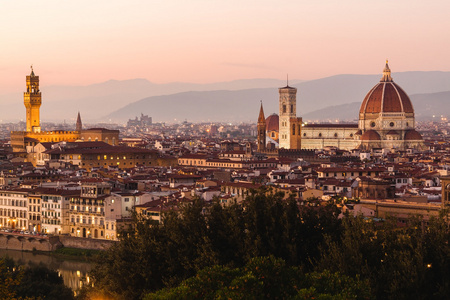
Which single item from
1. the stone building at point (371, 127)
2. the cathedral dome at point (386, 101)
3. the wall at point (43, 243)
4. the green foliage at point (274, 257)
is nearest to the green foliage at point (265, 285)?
the green foliage at point (274, 257)

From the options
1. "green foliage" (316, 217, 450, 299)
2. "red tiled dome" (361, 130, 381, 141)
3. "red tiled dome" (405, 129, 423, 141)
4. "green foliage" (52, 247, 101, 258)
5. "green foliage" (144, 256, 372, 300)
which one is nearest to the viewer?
"green foliage" (144, 256, 372, 300)

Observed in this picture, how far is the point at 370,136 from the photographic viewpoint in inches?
4107

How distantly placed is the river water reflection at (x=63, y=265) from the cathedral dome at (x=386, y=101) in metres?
70.3

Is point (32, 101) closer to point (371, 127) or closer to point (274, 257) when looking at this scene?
point (371, 127)

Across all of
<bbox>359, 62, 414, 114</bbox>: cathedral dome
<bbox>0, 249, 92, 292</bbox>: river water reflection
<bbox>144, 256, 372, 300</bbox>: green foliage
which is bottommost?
<bbox>0, 249, 92, 292</bbox>: river water reflection

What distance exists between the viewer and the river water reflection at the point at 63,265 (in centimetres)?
3600

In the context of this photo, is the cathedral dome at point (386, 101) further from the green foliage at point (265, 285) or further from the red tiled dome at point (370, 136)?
the green foliage at point (265, 285)

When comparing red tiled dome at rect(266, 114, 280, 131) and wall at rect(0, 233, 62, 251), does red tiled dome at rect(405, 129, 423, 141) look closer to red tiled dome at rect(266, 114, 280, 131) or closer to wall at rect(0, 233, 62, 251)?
red tiled dome at rect(266, 114, 280, 131)

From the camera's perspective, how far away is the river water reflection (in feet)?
118

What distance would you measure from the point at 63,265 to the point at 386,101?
73.1m

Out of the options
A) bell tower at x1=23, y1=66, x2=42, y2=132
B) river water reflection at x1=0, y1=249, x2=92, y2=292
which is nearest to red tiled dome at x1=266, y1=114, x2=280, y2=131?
bell tower at x1=23, y1=66, x2=42, y2=132

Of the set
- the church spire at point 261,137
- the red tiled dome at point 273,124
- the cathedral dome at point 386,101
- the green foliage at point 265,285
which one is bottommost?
the green foliage at point 265,285

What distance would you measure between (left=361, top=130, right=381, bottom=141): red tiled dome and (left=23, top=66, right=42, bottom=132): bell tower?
35.2 meters

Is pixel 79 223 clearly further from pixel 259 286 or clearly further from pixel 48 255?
pixel 259 286
